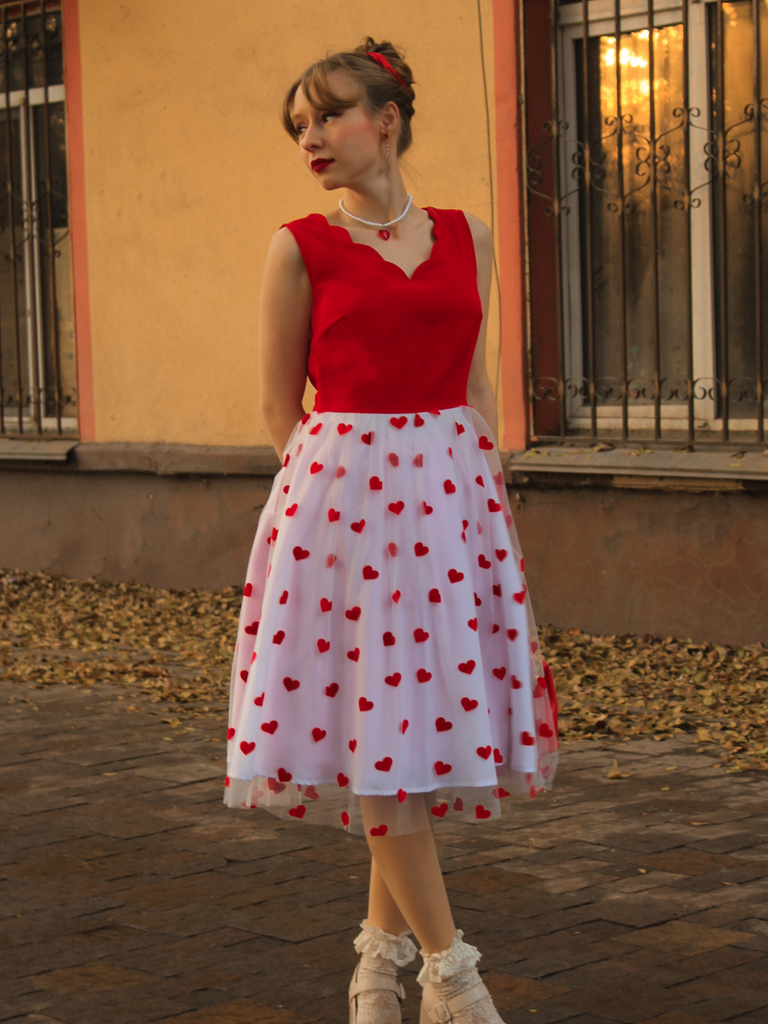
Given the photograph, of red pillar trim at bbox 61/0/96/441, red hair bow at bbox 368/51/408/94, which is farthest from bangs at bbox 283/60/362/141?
red pillar trim at bbox 61/0/96/441

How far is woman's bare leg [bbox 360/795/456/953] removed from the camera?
8.54ft

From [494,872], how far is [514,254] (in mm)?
4177

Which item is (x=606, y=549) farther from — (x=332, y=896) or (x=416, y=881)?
(x=416, y=881)

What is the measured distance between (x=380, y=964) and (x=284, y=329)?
1.21 m

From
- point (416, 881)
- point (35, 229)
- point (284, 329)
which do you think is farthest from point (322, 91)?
point (35, 229)

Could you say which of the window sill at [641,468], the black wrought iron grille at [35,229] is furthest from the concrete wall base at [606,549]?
the black wrought iron grille at [35,229]

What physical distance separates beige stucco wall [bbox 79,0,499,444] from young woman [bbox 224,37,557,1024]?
15.9 feet

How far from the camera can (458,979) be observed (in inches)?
102

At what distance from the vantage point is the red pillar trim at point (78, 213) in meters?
9.24

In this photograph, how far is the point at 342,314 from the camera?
2635 millimetres

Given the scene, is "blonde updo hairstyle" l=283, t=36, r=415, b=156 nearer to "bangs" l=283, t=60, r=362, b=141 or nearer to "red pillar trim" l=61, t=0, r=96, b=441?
"bangs" l=283, t=60, r=362, b=141

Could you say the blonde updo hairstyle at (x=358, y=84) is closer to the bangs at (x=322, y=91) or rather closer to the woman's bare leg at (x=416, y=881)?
the bangs at (x=322, y=91)
